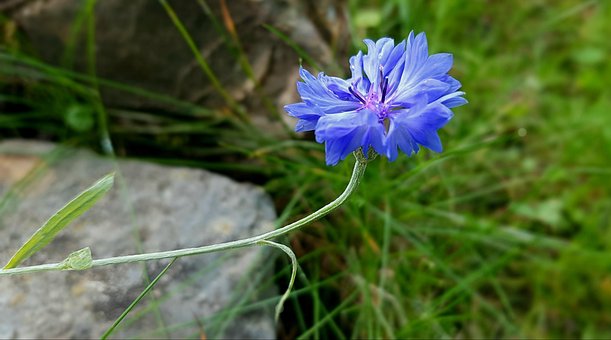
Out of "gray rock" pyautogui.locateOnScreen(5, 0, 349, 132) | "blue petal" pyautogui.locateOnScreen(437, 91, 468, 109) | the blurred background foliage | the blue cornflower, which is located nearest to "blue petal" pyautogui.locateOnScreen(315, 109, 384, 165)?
the blue cornflower

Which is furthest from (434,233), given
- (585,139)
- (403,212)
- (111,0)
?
(111,0)

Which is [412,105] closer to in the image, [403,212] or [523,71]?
[403,212]

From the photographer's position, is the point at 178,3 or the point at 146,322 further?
the point at 178,3

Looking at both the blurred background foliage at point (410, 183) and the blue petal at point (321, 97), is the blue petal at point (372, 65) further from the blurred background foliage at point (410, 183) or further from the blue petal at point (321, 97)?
the blurred background foliage at point (410, 183)

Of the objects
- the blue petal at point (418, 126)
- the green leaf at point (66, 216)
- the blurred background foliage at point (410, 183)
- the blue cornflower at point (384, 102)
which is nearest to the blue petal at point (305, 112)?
the blue cornflower at point (384, 102)

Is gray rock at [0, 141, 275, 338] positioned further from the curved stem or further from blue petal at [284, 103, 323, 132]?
blue petal at [284, 103, 323, 132]

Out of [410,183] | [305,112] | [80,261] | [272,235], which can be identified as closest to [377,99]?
[305,112]
